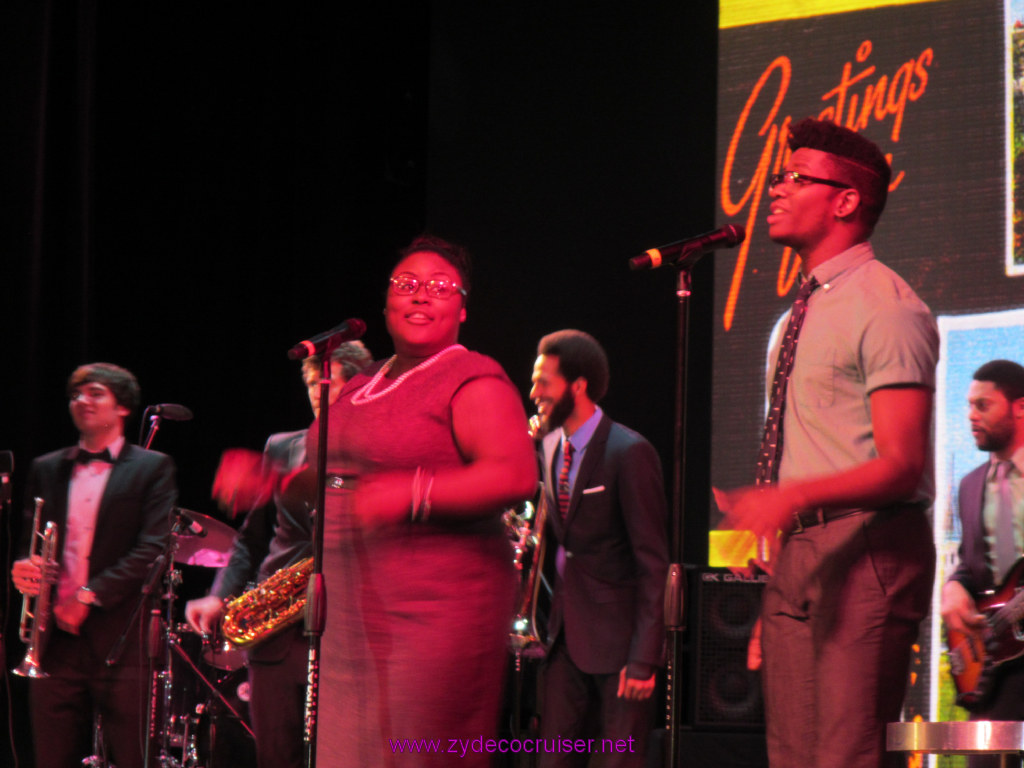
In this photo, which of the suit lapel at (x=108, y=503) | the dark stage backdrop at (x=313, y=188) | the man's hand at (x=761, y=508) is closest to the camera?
the man's hand at (x=761, y=508)

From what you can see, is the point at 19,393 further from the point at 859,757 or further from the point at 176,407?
the point at 859,757

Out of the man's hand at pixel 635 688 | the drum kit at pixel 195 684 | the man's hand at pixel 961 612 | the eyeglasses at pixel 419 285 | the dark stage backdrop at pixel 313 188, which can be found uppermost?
the dark stage backdrop at pixel 313 188

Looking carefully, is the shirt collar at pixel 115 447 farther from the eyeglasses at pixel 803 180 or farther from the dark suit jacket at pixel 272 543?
the eyeglasses at pixel 803 180

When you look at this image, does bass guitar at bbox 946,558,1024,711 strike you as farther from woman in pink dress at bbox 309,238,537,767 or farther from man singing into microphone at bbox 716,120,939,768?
woman in pink dress at bbox 309,238,537,767

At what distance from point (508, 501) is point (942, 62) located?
3.69m

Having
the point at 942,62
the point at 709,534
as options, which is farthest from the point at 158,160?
the point at 942,62

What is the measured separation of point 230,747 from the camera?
6164mm

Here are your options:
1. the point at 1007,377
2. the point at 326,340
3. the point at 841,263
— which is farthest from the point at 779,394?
the point at 1007,377

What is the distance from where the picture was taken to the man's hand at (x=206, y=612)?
4805 mm

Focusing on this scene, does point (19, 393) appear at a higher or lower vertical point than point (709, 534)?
higher

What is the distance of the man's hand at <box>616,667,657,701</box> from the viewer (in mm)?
3801

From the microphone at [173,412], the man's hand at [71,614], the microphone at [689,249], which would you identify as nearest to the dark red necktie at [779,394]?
the microphone at [689,249]

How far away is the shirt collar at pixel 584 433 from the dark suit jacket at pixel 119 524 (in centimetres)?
203

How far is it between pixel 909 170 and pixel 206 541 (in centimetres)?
365
